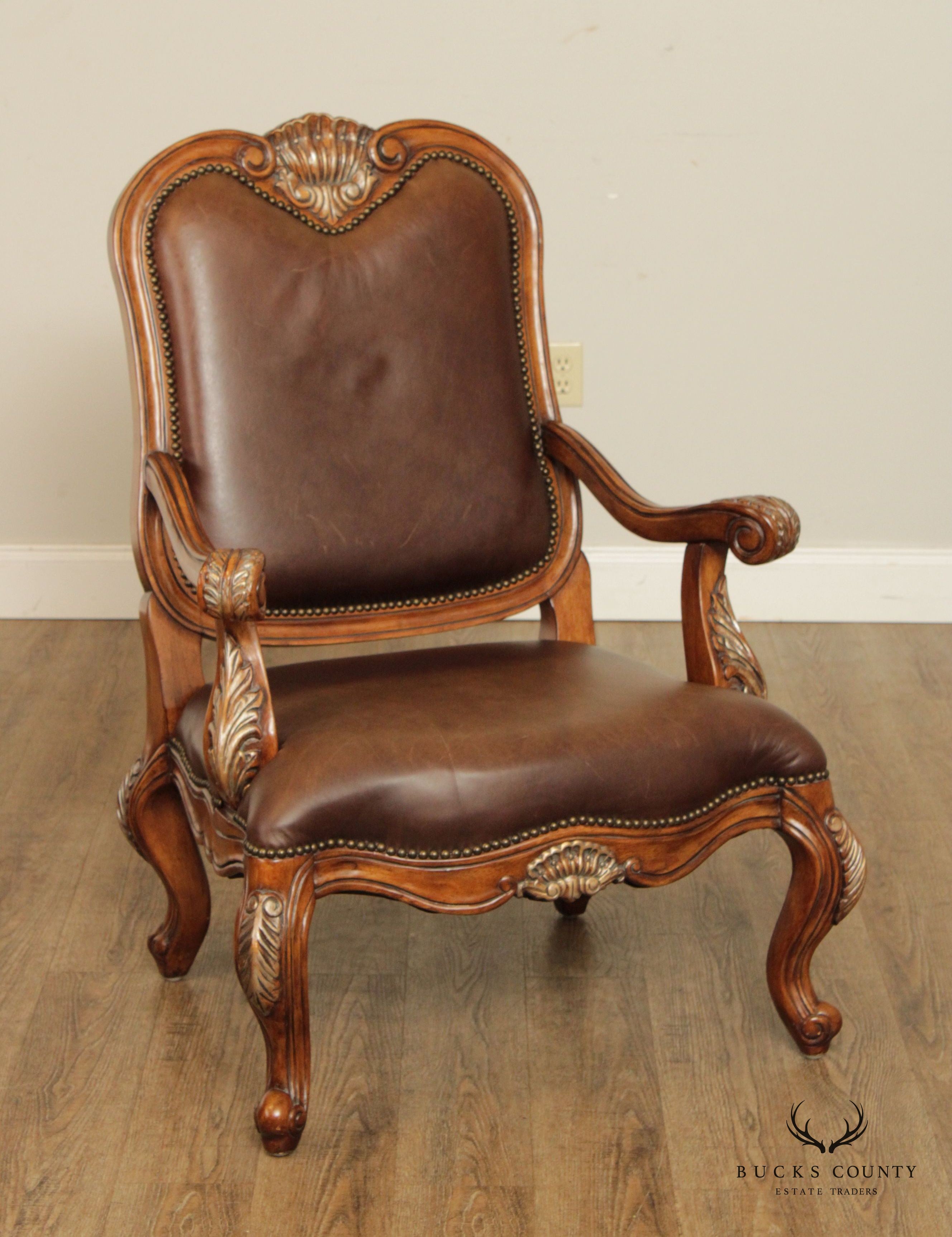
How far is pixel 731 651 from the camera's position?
1534mm

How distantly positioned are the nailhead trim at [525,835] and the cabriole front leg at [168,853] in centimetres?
33

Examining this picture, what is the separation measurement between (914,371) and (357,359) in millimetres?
1547

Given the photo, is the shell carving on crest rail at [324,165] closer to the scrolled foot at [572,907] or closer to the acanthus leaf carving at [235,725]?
the acanthus leaf carving at [235,725]

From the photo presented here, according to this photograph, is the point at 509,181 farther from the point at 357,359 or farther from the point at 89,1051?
the point at 89,1051

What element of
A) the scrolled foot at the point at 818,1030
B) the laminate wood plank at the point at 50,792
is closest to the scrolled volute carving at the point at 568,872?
the scrolled foot at the point at 818,1030

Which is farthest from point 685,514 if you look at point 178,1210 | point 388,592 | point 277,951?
point 178,1210

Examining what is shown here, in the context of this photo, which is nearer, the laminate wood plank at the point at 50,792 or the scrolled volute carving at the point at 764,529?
the scrolled volute carving at the point at 764,529

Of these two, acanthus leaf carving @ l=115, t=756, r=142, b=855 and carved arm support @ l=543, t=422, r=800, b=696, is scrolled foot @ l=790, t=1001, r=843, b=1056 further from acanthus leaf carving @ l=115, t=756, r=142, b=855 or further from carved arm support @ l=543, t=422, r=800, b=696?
acanthus leaf carving @ l=115, t=756, r=142, b=855

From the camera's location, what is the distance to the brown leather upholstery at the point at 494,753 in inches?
49.6

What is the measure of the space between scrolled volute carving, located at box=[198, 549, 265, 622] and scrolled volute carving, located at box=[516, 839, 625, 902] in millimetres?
360

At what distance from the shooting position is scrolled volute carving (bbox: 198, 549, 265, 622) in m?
1.25

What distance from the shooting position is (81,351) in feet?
9.13

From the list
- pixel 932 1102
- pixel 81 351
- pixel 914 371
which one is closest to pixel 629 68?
pixel 914 371

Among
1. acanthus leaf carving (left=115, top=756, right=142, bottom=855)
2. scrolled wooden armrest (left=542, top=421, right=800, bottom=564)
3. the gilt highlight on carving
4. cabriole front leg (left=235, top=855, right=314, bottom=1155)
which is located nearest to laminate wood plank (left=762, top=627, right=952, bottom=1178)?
scrolled wooden armrest (left=542, top=421, right=800, bottom=564)
